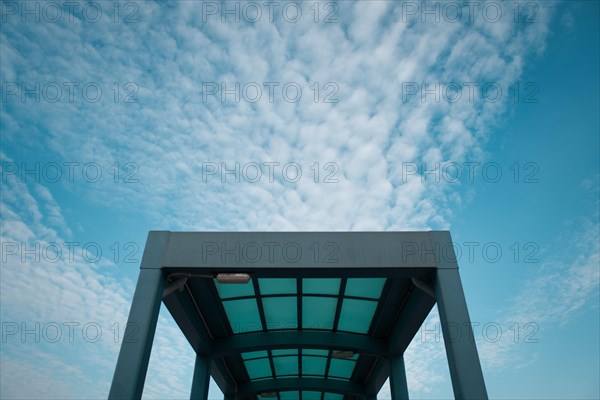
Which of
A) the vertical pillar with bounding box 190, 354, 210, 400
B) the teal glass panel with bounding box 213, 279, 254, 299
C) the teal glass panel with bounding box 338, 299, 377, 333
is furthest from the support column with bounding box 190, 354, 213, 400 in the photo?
the teal glass panel with bounding box 338, 299, 377, 333

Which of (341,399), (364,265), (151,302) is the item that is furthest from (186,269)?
(341,399)

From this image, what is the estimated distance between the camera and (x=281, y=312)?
11.7 meters

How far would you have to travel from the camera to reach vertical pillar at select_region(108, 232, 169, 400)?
7094mm

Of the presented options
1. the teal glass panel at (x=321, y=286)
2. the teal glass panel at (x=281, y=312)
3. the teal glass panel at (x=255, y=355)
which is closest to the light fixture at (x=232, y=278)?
the teal glass panel at (x=321, y=286)

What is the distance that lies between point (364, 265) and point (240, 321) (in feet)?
17.2

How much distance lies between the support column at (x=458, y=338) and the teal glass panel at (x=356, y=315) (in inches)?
126

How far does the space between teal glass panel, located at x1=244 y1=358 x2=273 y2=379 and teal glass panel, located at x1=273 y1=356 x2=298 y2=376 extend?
12.4 inches

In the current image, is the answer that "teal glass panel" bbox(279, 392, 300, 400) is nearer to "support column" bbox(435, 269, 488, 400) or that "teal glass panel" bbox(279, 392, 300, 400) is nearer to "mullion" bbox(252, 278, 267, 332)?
"mullion" bbox(252, 278, 267, 332)

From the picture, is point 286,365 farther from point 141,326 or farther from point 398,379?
point 141,326

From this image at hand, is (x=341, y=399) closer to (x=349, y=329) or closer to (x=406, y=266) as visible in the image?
(x=349, y=329)

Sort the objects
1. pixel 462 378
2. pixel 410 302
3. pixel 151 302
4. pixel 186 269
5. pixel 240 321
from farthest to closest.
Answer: pixel 240 321
pixel 410 302
pixel 186 269
pixel 151 302
pixel 462 378

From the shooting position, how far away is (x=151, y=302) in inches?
308

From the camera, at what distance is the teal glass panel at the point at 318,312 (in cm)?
1115

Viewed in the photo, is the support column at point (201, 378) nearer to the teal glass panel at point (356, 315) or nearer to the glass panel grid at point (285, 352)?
the glass panel grid at point (285, 352)
